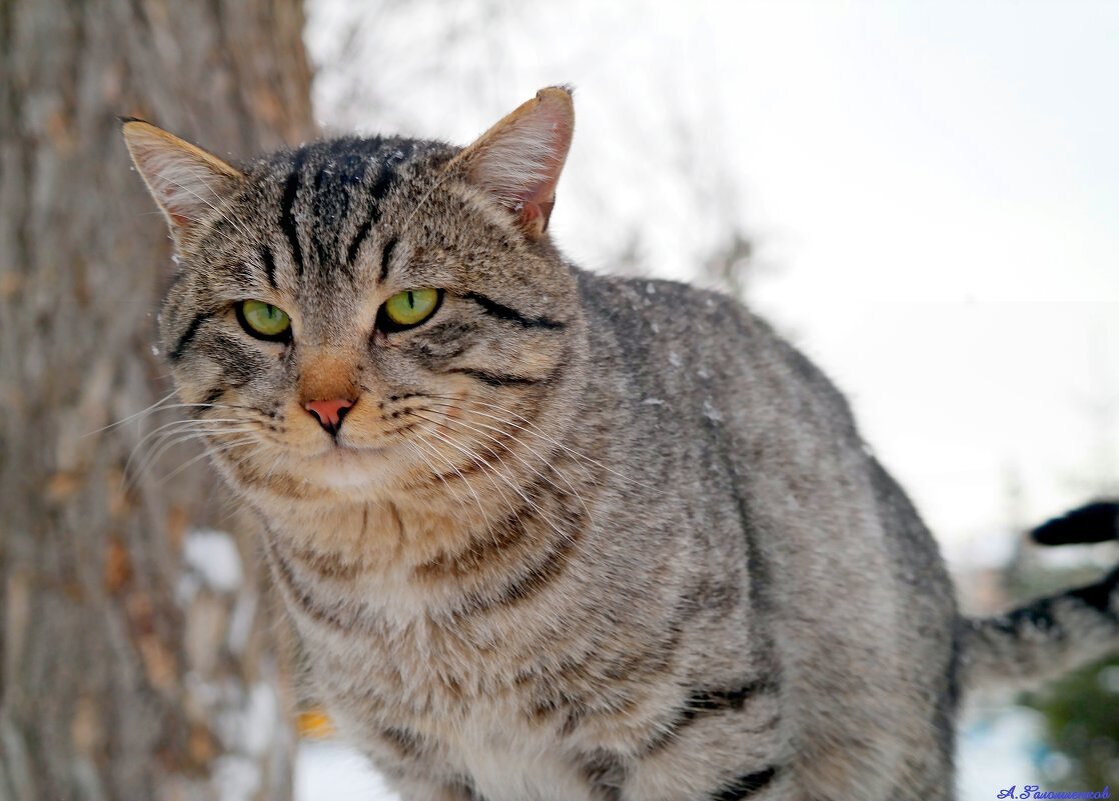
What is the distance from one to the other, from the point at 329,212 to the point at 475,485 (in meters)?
0.66

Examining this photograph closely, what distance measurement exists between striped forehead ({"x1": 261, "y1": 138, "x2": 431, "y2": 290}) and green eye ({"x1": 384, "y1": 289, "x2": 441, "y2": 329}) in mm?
96

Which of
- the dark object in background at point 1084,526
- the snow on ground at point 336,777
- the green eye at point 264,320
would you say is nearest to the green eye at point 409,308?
the green eye at point 264,320

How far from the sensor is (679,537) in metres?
2.06

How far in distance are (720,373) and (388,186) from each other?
1108mm

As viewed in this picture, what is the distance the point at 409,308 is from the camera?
2.00m

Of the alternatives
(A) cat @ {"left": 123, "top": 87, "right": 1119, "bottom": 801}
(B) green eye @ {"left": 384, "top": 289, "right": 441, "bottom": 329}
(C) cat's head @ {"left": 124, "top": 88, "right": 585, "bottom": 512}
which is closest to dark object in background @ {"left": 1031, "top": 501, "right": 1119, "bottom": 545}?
(A) cat @ {"left": 123, "top": 87, "right": 1119, "bottom": 801}

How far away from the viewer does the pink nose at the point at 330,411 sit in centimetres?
183

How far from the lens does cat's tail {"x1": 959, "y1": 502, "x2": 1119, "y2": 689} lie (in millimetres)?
2893

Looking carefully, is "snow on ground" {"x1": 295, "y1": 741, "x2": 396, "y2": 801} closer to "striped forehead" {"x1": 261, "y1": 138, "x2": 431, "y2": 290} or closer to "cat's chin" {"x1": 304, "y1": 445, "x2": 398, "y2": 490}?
"cat's chin" {"x1": 304, "y1": 445, "x2": 398, "y2": 490}

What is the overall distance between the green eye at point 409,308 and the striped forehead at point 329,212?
0.10 metres

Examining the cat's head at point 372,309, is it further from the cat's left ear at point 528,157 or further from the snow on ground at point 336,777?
the snow on ground at point 336,777

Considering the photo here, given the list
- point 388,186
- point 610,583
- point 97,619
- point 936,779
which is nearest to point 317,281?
point 388,186

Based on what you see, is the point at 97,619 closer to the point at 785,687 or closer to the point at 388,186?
the point at 388,186

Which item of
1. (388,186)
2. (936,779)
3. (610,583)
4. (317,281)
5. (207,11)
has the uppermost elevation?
(207,11)
